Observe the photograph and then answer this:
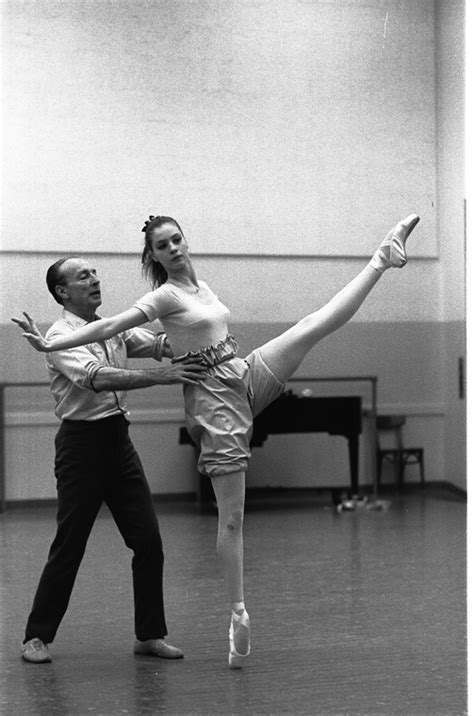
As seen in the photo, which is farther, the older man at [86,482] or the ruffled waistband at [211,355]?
the older man at [86,482]

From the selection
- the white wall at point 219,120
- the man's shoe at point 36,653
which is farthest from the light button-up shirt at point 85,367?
the white wall at point 219,120

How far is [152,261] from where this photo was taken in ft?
12.5

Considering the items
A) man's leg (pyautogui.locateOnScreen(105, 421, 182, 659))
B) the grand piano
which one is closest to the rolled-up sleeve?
man's leg (pyautogui.locateOnScreen(105, 421, 182, 659))

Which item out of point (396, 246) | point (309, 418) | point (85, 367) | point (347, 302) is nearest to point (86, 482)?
point (85, 367)

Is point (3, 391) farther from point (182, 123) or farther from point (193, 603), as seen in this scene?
point (193, 603)

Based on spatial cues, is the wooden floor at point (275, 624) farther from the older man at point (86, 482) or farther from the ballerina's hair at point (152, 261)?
the ballerina's hair at point (152, 261)

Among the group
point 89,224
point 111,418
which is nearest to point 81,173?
point 89,224

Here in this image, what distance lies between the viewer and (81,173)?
8023 millimetres

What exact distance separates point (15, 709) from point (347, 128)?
5477mm

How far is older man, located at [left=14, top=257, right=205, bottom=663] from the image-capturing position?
3.84m

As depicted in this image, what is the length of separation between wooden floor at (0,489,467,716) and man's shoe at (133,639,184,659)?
4cm

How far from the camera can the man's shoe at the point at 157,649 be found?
3.95 metres

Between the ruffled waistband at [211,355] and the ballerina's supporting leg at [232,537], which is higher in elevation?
the ruffled waistband at [211,355]

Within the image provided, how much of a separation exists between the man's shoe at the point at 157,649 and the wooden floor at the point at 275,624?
4 cm
